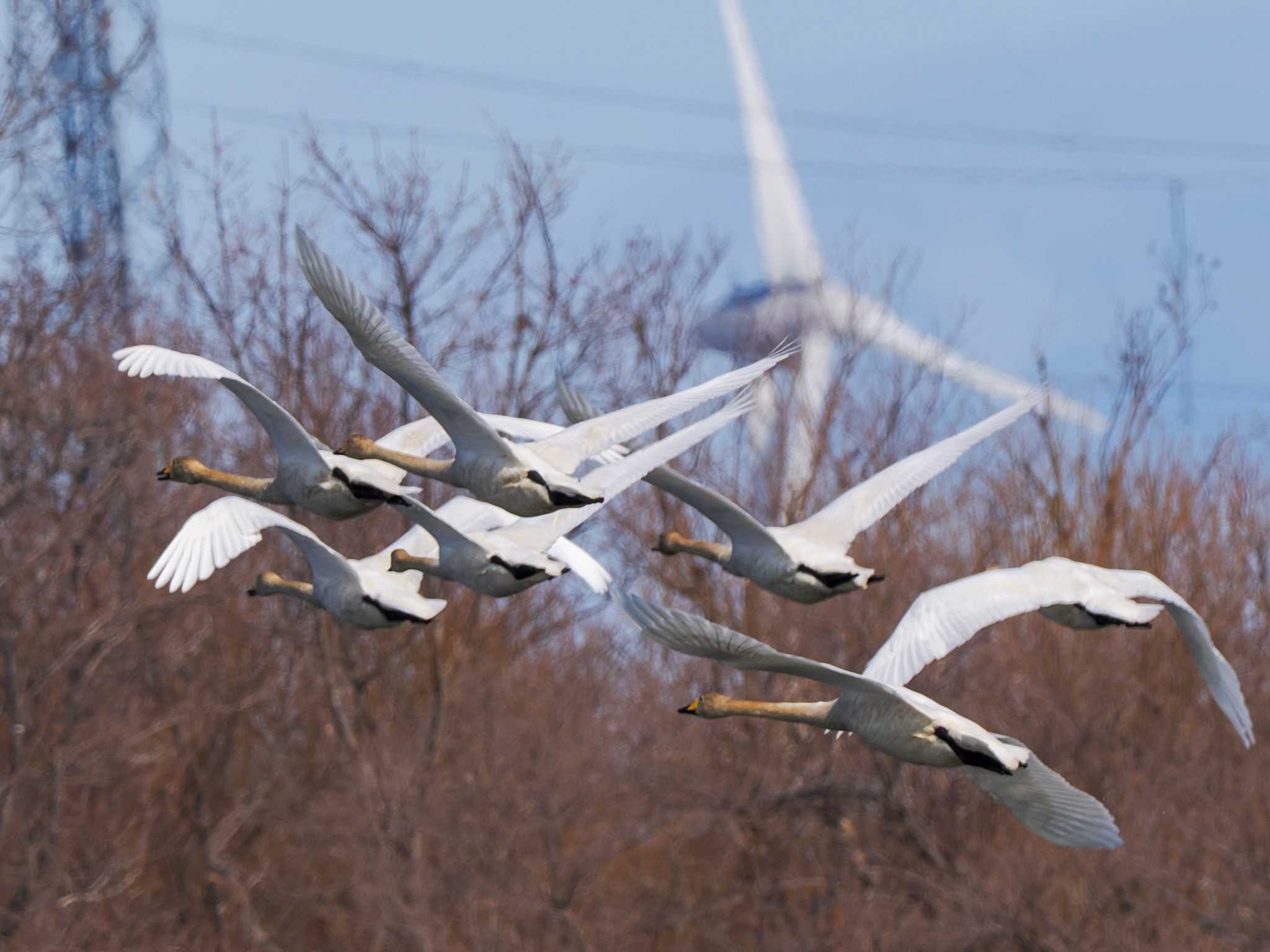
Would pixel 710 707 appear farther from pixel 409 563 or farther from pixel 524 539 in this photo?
pixel 409 563

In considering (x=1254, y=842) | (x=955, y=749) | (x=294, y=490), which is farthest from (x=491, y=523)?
(x=1254, y=842)

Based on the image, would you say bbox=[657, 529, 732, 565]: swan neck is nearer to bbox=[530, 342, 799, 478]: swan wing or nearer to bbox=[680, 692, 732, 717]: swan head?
bbox=[530, 342, 799, 478]: swan wing

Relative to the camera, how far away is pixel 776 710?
13.5 meters

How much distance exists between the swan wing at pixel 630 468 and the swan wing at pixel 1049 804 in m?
2.63

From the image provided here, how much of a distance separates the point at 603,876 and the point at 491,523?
17615mm

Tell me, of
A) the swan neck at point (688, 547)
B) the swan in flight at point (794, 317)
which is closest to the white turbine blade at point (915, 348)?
the swan in flight at point (794, 317)


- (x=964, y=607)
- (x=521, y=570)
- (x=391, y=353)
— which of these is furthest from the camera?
(x=964, y=607)

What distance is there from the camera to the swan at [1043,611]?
13.3m

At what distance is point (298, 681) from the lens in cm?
3512

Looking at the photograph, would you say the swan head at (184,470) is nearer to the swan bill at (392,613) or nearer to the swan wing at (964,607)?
the swan bill at (392,613)

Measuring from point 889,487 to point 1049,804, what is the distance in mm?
3154

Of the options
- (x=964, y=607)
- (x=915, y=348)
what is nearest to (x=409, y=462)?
(x=964, y=607)

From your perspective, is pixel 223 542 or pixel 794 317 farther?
pixel 794 317

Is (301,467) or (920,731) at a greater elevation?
(301,467)
